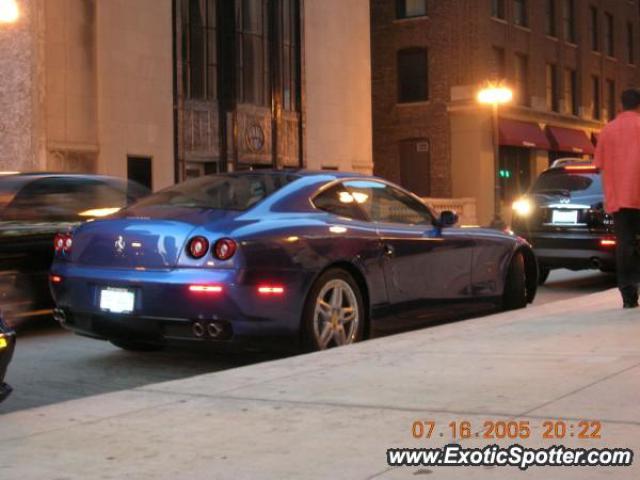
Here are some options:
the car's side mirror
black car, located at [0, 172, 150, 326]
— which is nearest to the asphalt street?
black car, located at [0, 172, 150, 326]

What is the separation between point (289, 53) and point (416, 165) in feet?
36.5

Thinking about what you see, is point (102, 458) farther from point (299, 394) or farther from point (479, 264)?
point (479, 264)

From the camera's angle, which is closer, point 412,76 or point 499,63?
point 499,63

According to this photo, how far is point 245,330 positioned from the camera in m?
7.19

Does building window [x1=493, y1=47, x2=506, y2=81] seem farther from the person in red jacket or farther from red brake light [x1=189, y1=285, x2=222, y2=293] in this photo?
red brake light [x1=189, y1=285, x2=222, y2=293]

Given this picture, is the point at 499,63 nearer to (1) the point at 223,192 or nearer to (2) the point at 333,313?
(1) the point at 223,192

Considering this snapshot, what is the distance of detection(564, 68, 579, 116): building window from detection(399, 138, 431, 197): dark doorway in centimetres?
904

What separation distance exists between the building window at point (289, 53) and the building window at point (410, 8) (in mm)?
10483

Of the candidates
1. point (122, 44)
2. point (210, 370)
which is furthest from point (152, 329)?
point (122, 44)

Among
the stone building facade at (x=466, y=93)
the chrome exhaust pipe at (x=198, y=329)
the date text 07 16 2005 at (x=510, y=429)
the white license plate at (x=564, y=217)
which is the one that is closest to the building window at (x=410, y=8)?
the stone building facade at (x=466, y=93)

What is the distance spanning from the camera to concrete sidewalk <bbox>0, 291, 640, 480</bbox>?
4309 millimetres

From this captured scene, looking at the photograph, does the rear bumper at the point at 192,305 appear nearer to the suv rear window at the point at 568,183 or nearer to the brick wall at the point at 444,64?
the suv rear window at the point at 568,183

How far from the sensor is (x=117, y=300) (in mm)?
7414

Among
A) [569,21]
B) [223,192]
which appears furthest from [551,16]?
[223,192]
